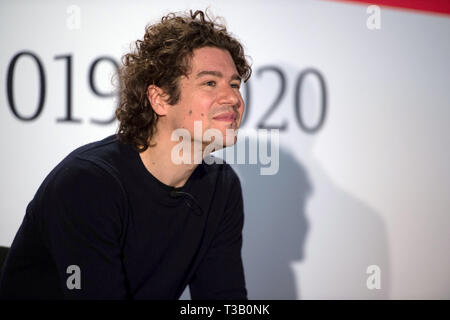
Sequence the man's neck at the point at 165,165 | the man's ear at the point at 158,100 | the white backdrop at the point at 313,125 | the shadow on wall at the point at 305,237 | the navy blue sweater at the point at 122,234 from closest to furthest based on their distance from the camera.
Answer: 1. the navy blue sweater at the point at 122,234
2. the man's neck at the point at 165,165
3. the man's ear at the point at 158,100
4. the white backdrop at the point at 313,125
5. the shadow on wall at the point at 305,237

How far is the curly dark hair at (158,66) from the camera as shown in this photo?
1.27m

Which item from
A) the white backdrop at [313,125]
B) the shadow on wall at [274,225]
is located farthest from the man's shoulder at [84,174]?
the shadow on wall at [274,225]

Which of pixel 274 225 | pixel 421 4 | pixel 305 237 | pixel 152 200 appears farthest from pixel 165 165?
pixel 421 4

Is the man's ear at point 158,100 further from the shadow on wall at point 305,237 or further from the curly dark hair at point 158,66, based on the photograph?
the shadow on wall at point 305,237

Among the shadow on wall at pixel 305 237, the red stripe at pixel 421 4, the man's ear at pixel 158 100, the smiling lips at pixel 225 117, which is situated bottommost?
the shadow on wall at pixel 305 237

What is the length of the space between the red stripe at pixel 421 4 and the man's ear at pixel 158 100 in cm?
123

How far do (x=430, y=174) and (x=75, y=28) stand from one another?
1782 mm

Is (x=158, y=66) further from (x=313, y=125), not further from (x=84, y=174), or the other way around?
(x=313, y=125)

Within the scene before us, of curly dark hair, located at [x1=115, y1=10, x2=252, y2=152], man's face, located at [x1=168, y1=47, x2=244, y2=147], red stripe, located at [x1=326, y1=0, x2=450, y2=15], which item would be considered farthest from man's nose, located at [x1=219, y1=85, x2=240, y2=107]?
red stripe, located at [x1=326, y1=0, x2=450, y2=15]

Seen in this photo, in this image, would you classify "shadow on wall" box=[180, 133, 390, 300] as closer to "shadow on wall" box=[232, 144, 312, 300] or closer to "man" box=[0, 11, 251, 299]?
"shadow on wall" box=[232, 144, 312, 300]

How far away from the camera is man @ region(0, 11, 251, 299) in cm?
103

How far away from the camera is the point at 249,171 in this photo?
78.7 inches

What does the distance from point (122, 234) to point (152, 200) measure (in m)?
0.11

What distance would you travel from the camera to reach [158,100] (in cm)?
130
